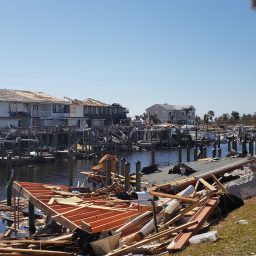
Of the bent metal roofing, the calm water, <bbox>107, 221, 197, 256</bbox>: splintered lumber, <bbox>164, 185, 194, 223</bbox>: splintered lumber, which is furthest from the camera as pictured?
the bent metal roofing

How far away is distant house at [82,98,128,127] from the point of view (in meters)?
87.2

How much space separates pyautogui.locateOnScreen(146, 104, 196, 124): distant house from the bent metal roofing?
49899mm

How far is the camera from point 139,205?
17859 millimetres

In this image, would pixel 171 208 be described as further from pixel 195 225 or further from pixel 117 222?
pixel 195 225

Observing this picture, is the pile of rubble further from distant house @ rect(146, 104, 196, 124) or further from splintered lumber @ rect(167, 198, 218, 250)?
distant house @ rect(146, 104, 196, 124)

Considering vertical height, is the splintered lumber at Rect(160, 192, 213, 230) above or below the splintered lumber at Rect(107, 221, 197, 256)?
above

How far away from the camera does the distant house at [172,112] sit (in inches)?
4943

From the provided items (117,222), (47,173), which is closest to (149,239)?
(117,222)

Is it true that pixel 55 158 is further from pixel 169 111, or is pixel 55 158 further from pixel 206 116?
pixel 206 116

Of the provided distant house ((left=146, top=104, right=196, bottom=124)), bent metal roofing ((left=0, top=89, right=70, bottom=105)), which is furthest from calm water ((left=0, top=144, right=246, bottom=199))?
distant house ((left=146, top=104, right=196, bottom=124))

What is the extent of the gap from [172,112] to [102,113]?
38.2 meters

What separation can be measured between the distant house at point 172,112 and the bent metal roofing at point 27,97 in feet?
164

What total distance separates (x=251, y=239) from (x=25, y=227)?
1186cm

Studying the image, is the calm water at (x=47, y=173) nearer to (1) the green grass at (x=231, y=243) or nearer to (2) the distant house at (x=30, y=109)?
(2) the distant house at (x=30, y=109)
